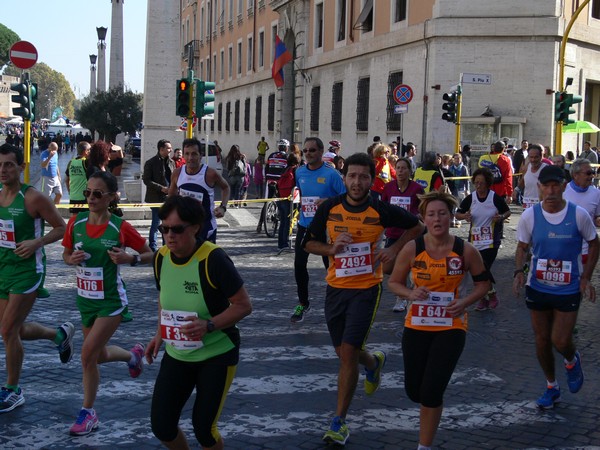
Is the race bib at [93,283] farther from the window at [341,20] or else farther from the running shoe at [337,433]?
the window at [341,20]

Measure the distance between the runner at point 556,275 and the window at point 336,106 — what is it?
2871 centimetres

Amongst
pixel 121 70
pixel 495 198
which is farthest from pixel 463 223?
pixel 121 70

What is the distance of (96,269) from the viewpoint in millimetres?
5469

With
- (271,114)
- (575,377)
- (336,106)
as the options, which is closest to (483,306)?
(575,377)

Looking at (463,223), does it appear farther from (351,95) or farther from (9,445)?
(9,445)

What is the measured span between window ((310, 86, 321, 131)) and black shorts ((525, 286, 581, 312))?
31.5 meters

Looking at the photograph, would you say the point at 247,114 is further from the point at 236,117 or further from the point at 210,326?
the point at 210,326

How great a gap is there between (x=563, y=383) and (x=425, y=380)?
2.46 metres

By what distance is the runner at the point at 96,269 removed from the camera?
5.39 m

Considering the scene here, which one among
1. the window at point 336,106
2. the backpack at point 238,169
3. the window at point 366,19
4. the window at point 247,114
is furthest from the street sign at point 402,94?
the window at point 247,114

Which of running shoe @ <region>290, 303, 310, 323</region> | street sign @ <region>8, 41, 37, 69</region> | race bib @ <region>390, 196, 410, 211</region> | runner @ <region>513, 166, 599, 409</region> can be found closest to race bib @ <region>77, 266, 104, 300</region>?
runner @ <region>513, 166, 599, 409</region>

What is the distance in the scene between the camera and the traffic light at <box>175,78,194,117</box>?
18.2m

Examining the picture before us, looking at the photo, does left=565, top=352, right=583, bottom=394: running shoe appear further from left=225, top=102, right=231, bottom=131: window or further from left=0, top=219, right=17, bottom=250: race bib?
left=225, top=102, right=231, bottom=131: window

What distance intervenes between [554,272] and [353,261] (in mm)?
1509
